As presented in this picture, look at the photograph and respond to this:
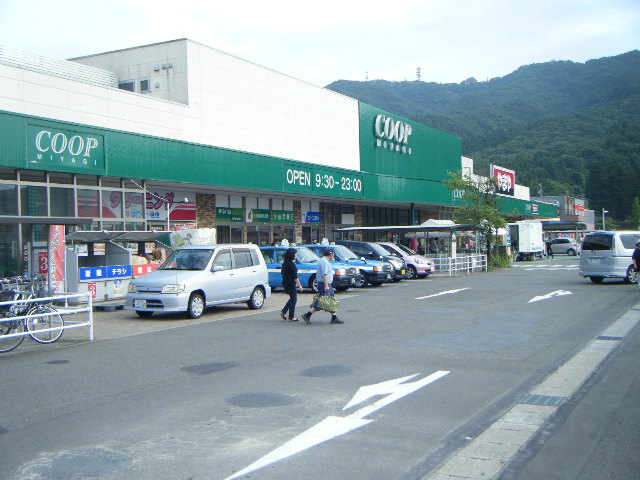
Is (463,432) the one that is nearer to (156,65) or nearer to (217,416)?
(217,416)

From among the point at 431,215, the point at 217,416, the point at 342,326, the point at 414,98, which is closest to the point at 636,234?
the point at 342,326

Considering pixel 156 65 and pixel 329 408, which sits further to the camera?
pixel 156 65

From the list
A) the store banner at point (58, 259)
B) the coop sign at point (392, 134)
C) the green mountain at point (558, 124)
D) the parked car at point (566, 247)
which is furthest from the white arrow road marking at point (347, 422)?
the green mountain at point (558, 124)

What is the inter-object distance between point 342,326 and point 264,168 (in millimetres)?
15518

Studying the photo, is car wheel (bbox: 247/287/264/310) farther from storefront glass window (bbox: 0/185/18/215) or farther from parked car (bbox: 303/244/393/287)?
storefront glass window (bbox: 0/185/18/215)

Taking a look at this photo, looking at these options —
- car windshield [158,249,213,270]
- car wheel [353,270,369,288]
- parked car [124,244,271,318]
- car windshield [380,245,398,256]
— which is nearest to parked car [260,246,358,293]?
car wheel [353,270,369,288]

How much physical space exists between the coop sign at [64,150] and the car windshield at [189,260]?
5.71 metres

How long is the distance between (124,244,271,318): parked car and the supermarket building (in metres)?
2.32

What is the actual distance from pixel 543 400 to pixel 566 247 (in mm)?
59066

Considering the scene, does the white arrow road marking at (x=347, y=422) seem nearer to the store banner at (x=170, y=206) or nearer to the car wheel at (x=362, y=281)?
the car wheel at (x=362, y=281)

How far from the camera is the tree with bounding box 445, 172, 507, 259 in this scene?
117 ft

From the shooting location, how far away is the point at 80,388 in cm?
801

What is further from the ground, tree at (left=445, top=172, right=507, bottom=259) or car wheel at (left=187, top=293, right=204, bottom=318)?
tree at (left=445, top=172, right=507, bottom=259)

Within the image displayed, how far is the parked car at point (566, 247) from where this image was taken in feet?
200
